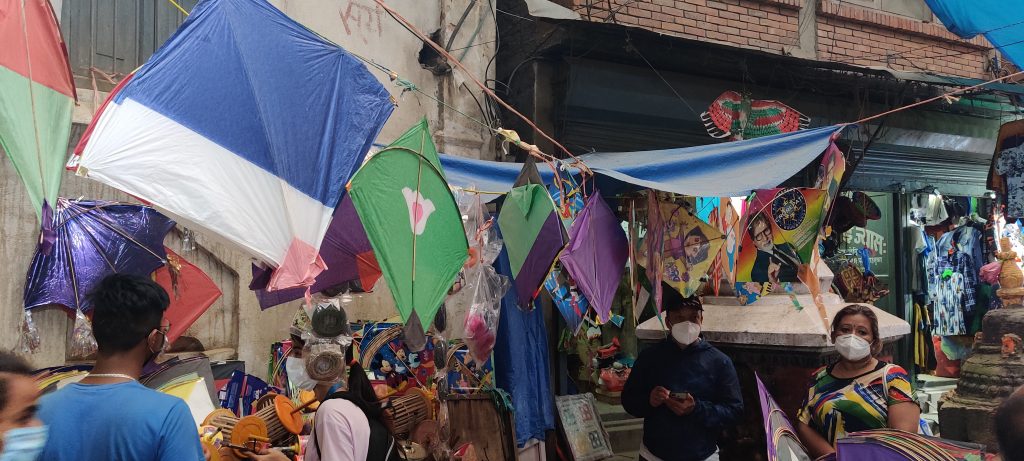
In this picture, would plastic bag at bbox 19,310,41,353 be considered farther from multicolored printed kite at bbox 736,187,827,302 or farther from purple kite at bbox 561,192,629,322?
multicolored printed kite at bbox 736,187,827,302

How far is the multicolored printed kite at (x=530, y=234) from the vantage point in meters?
3.67

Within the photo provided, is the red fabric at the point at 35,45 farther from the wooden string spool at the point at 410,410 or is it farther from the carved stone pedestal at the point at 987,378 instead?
the carved stone pedestal at the point at 987,378

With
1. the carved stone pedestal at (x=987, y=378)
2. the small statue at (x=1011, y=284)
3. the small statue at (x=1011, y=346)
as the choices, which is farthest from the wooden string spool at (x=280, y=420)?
the small statue at (x=1011, y=284)

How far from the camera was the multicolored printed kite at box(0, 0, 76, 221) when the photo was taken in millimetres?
2295

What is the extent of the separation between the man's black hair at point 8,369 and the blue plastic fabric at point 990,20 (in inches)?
250

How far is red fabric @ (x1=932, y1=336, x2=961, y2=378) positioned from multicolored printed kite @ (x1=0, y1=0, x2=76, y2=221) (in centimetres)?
1046

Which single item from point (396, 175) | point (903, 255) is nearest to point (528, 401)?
point (396, 175)

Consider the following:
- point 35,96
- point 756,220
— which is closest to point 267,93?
point 35,96

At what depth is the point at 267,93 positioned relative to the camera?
272 centimetres

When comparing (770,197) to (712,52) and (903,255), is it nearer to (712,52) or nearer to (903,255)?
(712,52)

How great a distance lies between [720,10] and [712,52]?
1.13m

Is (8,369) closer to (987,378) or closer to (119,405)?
(119,405)

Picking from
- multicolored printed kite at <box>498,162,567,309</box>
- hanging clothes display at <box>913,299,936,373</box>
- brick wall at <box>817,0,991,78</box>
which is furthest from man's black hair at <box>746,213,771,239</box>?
hanging clothes display at <box>913,299,936,373</box>

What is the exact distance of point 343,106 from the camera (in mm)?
2896
